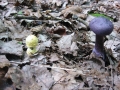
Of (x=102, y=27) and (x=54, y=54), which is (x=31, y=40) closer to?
(x=54, y=54)

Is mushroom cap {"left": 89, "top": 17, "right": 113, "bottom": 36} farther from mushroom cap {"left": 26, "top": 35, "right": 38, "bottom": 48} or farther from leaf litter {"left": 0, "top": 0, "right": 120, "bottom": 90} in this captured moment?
mushroom cap {"left": 26, "top": 35, "right": 38, "bottom": 48}

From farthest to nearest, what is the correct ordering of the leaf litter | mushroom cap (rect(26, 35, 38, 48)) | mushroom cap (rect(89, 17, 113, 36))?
1. mushroom cap (rect(26, 35, 38, 48))
2. mushroom cap (rect(89, 17, 113, 36))
3. the leaf litter

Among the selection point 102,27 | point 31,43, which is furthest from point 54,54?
point 102,27

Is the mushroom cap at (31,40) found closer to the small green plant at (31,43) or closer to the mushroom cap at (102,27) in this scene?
the small green plant at (31,43)

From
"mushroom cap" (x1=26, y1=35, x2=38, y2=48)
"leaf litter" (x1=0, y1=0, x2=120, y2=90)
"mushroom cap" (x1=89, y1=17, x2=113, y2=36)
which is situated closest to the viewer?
"leaf litter" (x1=0, y1=0, x2=120, y2=90)

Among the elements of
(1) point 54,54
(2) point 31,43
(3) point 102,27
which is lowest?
(1) point 54,54

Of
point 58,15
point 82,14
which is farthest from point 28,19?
point 82,14

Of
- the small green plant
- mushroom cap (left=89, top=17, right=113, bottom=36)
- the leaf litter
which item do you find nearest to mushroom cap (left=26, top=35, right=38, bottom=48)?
the small green plant

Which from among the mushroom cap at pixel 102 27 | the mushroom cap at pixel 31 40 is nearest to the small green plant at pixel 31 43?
the mushroom cap at pixel 31 40
